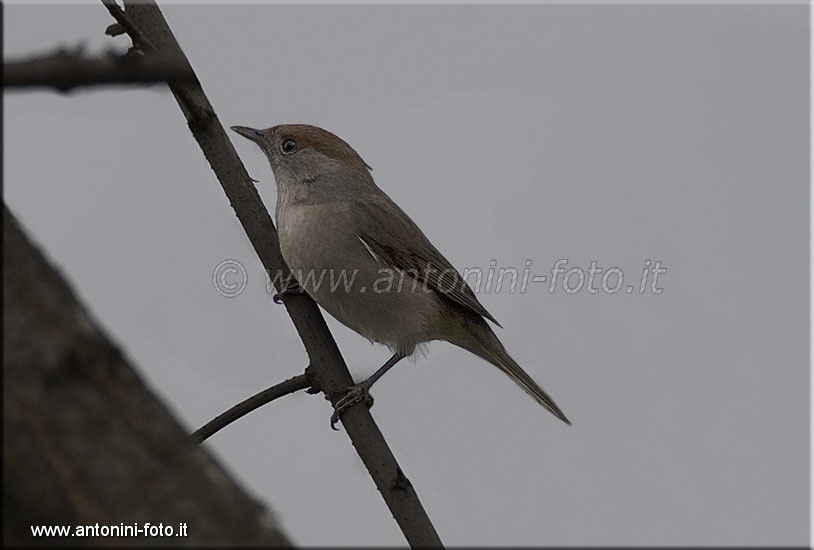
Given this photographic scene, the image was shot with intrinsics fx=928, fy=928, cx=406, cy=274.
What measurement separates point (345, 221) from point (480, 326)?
4.25 ft

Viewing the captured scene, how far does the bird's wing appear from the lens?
646cm

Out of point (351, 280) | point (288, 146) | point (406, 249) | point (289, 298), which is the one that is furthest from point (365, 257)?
point (289, 298)

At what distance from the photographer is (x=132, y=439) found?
66.3 inches

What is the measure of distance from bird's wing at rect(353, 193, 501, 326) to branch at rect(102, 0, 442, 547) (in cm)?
141

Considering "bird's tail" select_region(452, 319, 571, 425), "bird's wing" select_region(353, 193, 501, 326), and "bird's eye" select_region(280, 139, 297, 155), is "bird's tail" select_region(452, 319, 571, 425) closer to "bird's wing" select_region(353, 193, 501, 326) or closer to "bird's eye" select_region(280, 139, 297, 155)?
"bird's wing" select_region(353, 193, 501, 326)

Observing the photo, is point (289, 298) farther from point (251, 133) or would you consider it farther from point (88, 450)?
point (88, 450)

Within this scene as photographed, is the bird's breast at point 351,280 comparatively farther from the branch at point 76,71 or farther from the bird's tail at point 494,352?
the branch at point 76,71

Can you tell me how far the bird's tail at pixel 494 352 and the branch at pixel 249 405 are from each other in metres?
2.64

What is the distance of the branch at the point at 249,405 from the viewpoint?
3.93 meters

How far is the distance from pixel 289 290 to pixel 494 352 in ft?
7.37

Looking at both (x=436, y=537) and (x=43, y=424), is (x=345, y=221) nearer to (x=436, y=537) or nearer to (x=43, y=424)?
(x=436, y=537)

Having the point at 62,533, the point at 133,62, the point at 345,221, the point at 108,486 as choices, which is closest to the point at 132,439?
the point at 108,486

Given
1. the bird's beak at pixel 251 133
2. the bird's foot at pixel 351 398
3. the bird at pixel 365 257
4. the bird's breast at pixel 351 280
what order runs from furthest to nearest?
the bird's beak at pixel 251 133 < the bird at pixel 365 257 < the bird's breast at pixel 351 280 < the bird's foot at pixel 351 398

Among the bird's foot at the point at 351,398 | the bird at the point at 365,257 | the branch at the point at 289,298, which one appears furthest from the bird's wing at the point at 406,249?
the bird's foot at the point at 351,398
